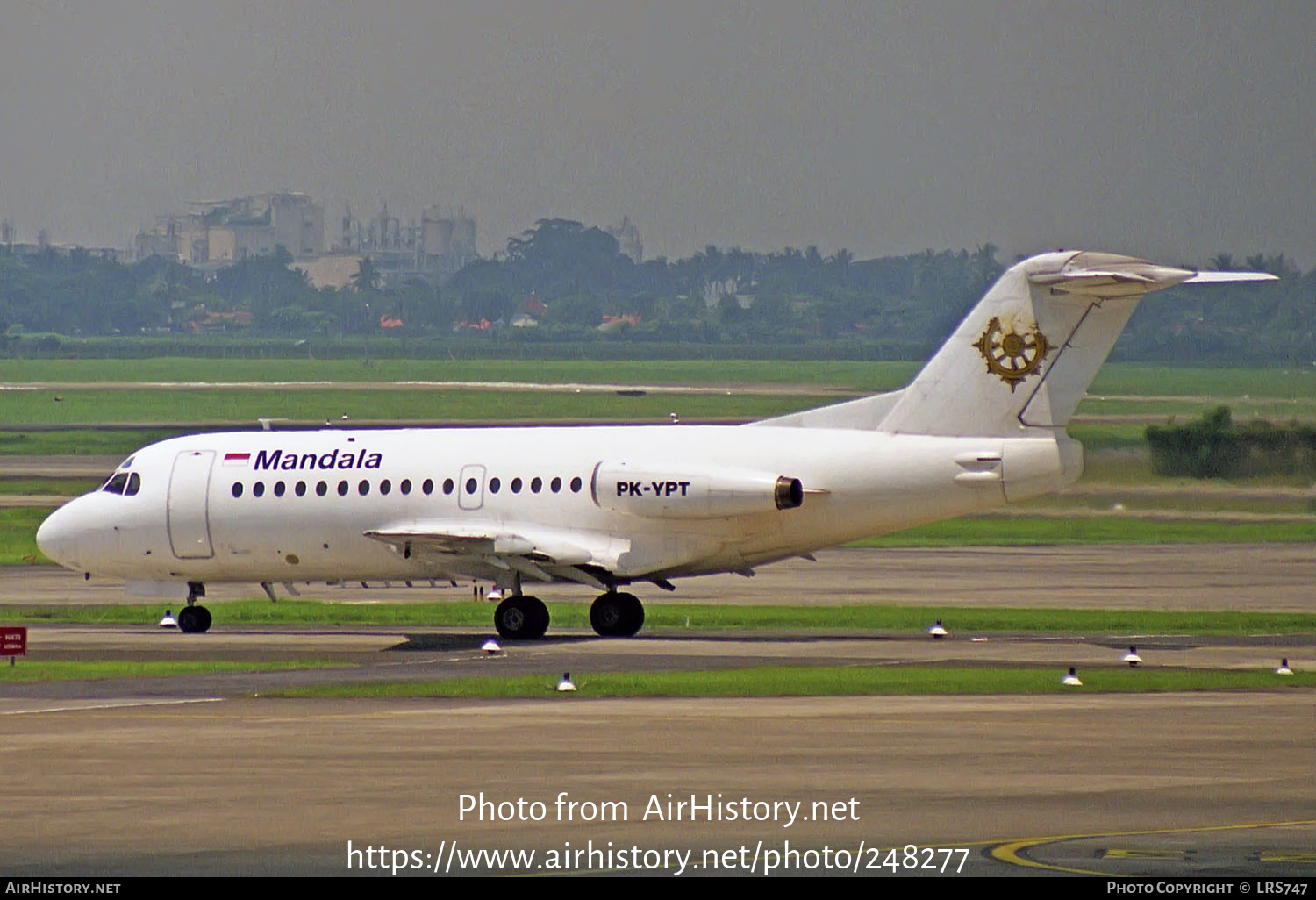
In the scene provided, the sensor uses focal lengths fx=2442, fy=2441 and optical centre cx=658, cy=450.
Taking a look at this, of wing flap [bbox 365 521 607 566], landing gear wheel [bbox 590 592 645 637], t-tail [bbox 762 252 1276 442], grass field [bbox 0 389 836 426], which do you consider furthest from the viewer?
grass field [bbox 0 389 836 426]

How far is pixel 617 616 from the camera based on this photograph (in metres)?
40.5

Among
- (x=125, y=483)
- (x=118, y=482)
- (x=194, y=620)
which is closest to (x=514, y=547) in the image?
(x=194, y=620)

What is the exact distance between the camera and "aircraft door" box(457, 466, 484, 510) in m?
41.2

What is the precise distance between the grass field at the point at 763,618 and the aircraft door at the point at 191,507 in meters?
2.14

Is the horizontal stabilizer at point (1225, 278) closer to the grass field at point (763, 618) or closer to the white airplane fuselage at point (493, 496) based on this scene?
the white airplane fuselage at point (493, 496)

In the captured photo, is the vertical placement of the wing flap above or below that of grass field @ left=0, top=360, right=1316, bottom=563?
above

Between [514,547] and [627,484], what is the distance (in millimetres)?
2135

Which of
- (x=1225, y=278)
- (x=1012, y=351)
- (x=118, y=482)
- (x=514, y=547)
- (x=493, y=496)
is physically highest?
(x=1225, y=278)

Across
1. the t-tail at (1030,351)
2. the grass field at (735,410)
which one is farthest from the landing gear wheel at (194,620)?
the grass field at (735,410)

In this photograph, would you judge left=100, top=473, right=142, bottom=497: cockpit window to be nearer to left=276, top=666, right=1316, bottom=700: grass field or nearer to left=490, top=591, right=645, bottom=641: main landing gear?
left=490, top=591, right=645, bottom=641: main landing gear

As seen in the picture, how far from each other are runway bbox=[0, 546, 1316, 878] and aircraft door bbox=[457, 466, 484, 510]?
3.97 metres

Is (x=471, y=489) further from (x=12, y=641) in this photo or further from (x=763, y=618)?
(x=12, y=641)

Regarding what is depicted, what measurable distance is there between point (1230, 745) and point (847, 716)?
15.2 ft

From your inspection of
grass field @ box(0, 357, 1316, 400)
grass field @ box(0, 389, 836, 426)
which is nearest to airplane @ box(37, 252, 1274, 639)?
grass field @ box(0, 357, 1316, 400)
